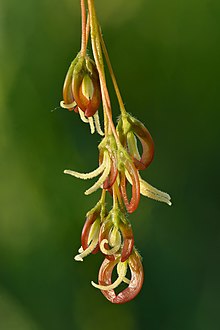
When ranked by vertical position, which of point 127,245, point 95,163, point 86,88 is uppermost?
point 86,88

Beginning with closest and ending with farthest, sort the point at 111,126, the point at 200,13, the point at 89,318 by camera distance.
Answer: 1. the point at 111,126
2. the point at 200,13
3. the point at 89,318

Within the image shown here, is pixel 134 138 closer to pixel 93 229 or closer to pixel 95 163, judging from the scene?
pixel 93 229

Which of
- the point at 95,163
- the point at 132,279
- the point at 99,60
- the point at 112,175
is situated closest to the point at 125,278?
the point at 132,279

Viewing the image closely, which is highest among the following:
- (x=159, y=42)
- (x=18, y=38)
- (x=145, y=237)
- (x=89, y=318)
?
(x=18, y=38)

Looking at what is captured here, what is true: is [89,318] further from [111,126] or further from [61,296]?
[111,126]

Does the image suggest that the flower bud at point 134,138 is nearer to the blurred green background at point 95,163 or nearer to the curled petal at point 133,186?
the curled petal at point 133,186

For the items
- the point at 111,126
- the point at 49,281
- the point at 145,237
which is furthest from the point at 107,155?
the point at 49,281
